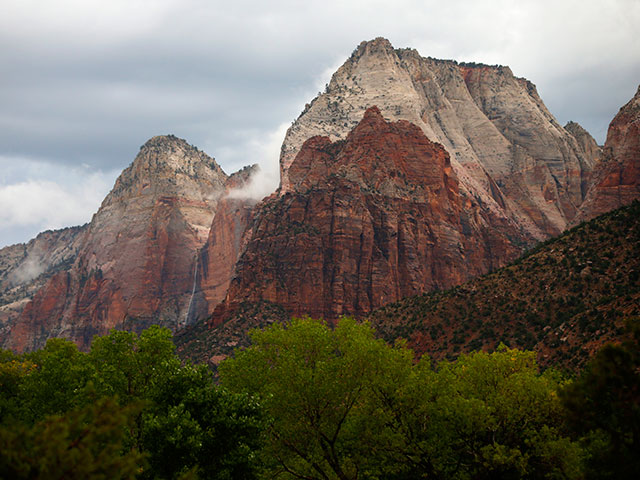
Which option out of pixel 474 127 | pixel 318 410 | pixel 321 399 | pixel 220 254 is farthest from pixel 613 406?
pixel 474 127

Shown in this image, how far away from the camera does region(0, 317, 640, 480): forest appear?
23.0 m

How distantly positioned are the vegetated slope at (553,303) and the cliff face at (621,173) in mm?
34924

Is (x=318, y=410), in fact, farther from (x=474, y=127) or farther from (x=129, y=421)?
(x=474, y=127)

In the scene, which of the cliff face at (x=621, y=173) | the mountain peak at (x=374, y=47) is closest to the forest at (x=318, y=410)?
the cliff face at (x=621, y=173)

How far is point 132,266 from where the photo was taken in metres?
173

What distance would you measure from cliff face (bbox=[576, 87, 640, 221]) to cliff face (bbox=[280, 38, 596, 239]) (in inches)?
1602

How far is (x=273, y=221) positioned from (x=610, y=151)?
70.8 m

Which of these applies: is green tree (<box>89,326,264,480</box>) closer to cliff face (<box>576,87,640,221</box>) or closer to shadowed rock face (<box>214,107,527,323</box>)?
shadowed rock face (<box>214,107,527,323</box>)

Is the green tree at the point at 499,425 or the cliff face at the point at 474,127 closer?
the green tree at the point at 499,425

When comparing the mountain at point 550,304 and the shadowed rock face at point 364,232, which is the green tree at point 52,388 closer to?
the mountain at point 550,304

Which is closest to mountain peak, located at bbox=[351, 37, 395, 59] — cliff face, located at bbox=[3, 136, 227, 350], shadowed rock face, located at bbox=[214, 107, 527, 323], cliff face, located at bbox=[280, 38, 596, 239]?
cliff face, located at bbox=[280, 38, 596, 239]

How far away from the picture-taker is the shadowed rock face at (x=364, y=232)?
110375 mm

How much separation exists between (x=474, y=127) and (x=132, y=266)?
123 metres

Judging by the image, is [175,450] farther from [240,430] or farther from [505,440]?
[505,440]
